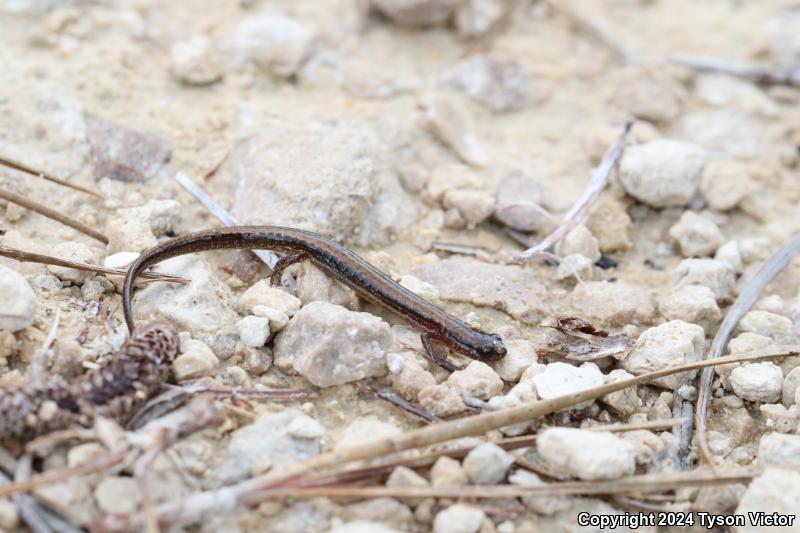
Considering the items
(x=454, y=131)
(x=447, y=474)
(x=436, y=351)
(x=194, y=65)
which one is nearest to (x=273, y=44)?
(x=194, y=65)

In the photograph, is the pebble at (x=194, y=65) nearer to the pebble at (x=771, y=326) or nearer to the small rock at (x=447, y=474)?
the small rock at (x=447, y=474)

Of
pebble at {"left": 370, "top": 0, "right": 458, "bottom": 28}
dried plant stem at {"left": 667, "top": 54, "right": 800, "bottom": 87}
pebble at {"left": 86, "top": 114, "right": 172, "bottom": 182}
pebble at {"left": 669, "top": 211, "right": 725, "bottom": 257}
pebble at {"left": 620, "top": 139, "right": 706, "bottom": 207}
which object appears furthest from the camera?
dried plant stem at {"left": 667, "top": 54, "right": 800, "bottom": 87}

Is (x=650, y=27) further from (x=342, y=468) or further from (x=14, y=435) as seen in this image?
(x=14, y=435)

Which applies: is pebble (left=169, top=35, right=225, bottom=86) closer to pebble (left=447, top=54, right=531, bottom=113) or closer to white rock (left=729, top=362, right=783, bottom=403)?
pebble (left=447, top=54, right=531, bottom=113)

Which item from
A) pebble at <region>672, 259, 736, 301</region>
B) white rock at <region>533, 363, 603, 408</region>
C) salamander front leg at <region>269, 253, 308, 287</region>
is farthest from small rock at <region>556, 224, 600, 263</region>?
salamander front leg at <region>269, 253, 308, 287</region>

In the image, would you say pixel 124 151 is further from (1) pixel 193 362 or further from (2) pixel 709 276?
(2) pixel 709 276

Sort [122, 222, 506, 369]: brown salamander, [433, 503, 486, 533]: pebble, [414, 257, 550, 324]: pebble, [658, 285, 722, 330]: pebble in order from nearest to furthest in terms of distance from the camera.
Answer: [433, 503, 486, 533]: pebble < [122, 222, 506, 369]: brown salamander < [658, 285, 722, 330]: pebble < [414, 257, 550, 324]: pebble
